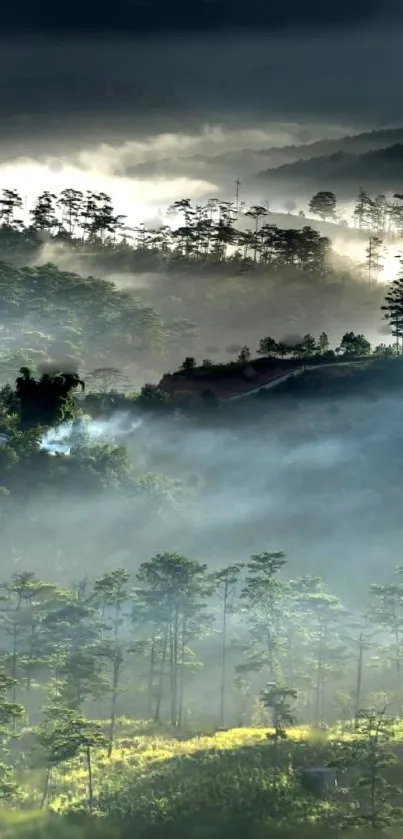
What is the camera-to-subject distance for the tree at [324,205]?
6358 inches

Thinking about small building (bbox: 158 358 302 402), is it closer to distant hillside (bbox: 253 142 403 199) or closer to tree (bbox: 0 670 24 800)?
tree (bbox: 0 670 24 800)

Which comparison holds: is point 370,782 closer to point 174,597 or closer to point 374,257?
point 174,597

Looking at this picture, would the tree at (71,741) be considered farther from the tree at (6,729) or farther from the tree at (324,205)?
the tree at (324,205)

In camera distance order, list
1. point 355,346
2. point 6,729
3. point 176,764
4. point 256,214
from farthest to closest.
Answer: point 256,214, point 355,346, point 176,764, point 6,729

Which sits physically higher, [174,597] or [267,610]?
[174,597]

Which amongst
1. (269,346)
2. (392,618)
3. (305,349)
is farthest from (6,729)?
(305,349)

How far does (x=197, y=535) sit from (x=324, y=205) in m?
90.6

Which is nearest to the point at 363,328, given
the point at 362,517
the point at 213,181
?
the point at 213,181

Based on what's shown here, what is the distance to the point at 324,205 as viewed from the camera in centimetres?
16200

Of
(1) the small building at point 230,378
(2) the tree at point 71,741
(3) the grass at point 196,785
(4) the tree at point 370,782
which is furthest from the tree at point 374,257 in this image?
(2) the tree at point 71,741

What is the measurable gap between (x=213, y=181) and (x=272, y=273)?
2962 cm

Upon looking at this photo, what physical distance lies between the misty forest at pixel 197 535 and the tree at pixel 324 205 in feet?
32.4

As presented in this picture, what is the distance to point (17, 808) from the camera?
46344mm

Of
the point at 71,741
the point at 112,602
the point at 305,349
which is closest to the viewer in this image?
the point at 71,741
